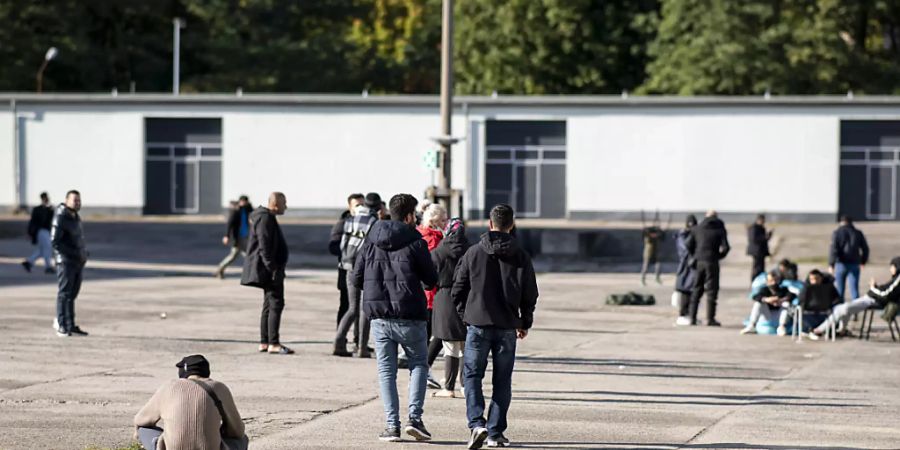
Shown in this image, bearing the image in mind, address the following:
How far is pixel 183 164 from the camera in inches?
2181

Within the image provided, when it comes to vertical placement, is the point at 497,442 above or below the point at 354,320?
below

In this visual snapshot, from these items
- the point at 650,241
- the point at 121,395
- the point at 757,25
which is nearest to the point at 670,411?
the point at 121,395

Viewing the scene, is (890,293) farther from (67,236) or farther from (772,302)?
(67,236)

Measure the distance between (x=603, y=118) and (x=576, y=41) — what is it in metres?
13.8

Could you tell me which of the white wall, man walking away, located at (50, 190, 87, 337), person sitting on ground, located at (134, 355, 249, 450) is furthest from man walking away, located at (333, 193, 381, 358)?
the white wall

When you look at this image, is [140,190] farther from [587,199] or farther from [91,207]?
[587,199]

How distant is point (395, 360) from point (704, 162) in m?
41.8

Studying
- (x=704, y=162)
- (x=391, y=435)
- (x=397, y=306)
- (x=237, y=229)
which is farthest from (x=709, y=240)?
(x=704, y=162)

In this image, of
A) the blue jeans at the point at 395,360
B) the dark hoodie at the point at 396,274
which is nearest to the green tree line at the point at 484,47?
the dark hoodie at the point at 396,274

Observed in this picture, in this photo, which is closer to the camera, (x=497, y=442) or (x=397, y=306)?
(x=497, y=442)

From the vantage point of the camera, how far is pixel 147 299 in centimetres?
2480

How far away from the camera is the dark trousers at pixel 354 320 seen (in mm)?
16516

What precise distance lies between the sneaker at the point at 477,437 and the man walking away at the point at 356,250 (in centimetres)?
580

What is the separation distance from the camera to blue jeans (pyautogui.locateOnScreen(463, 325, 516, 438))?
11086 millimetres
